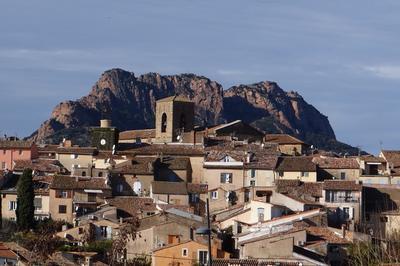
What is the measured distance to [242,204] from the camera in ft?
276

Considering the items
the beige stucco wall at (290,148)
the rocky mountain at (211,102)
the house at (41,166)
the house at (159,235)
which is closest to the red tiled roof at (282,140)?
the beige stucco wall at (290,148)

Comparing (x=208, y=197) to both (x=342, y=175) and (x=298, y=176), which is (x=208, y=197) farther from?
(x=342, y=175)

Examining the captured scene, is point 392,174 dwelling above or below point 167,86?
below

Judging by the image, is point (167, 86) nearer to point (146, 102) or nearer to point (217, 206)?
point (146, 102)

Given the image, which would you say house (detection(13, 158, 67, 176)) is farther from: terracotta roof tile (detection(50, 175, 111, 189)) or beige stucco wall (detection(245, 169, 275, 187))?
beige stucco wall (detection(245, 169, 275, 187))

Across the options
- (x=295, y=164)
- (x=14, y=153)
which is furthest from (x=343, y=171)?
(x=14, y=153)

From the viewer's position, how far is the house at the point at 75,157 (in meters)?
94.3

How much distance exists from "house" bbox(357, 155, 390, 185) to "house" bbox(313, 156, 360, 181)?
48 cm

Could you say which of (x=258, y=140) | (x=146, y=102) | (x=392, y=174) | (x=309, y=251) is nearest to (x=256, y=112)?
(x=146, y=102)

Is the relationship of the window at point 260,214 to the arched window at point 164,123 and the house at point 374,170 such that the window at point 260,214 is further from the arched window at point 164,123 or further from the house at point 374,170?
the arched window at point 164,123

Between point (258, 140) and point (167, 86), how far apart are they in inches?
3748

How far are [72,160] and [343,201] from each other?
20.9 m

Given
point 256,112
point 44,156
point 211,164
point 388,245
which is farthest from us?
point 256,112

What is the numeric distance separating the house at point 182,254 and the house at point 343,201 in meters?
12.6
